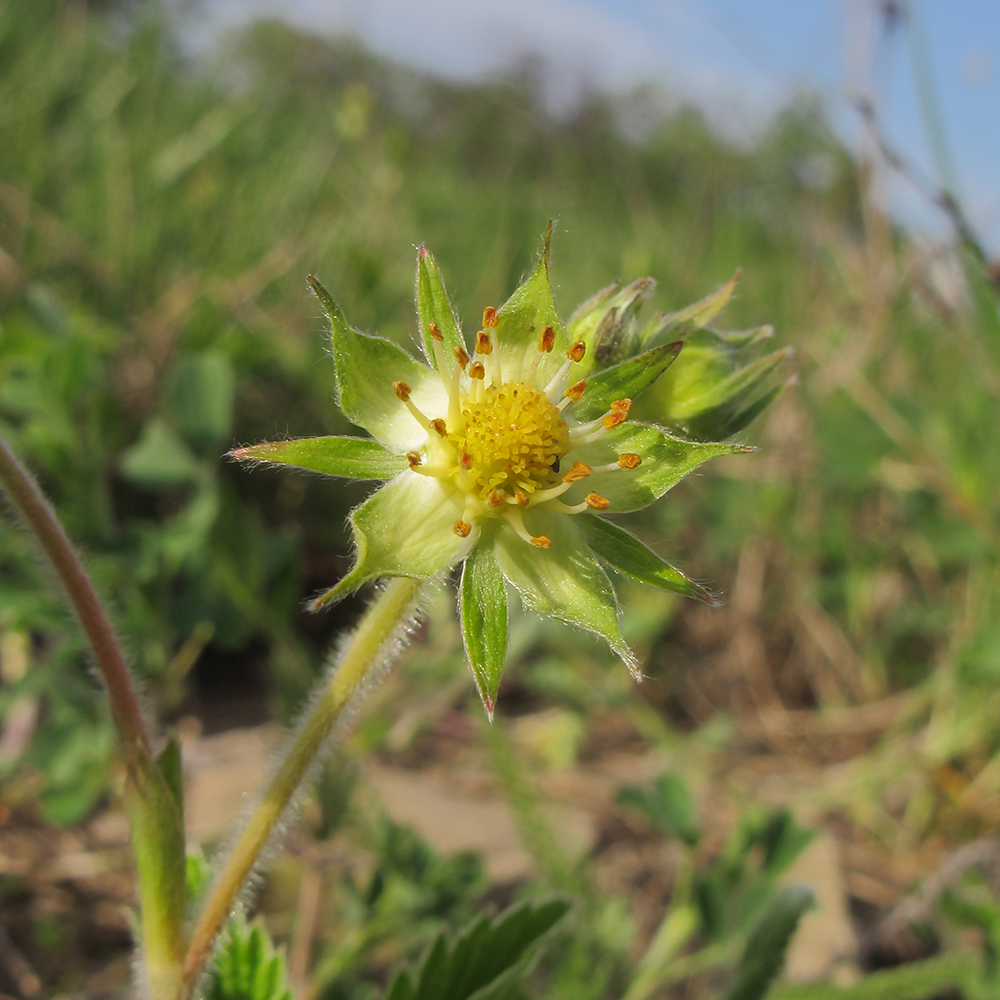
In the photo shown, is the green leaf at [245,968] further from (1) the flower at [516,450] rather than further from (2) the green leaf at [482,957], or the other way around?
(1) the flower at [516,450]

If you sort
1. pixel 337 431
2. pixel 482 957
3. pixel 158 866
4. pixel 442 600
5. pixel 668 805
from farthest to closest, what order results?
pixel 337 431 < pixel 442 600 < pixel 668 805 < pixel 482 957 < pixel 158 866

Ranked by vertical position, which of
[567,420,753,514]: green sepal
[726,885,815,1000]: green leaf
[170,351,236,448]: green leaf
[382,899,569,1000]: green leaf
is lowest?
[726,885,815,1000]: green leaf

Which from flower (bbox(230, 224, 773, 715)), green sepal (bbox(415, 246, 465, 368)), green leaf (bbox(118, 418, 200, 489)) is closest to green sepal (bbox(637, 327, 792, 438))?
flower (bbox(230, 224, 773, 715))

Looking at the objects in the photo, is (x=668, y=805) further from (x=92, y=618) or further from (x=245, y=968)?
(x=92, y=618)

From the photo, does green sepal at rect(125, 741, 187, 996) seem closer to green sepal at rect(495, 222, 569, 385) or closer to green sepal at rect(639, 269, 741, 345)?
green sepal at rect(495, 222, 569, 385)

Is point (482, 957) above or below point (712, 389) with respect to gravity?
below

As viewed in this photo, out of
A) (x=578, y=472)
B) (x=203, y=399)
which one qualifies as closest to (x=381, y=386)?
(x=578, y=472)
